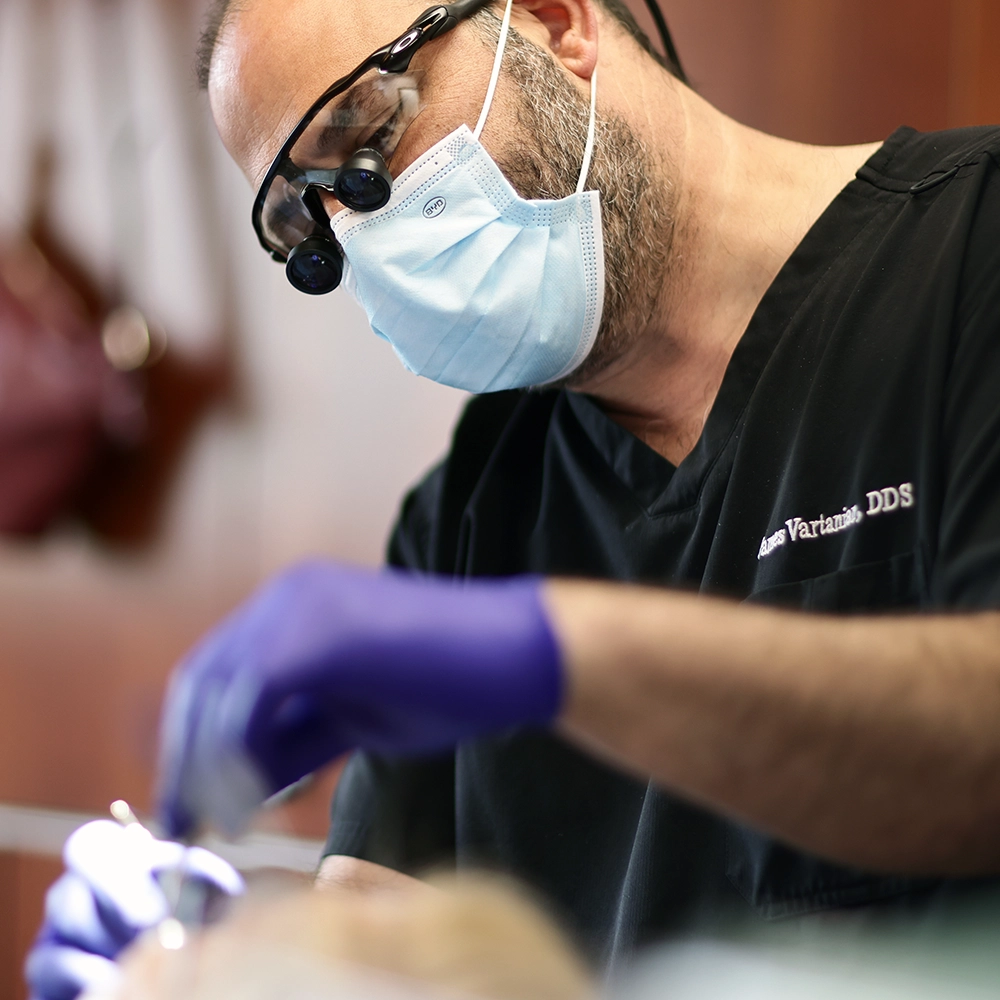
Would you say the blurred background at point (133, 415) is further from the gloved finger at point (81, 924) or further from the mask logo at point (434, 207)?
the gloved finger at point (81, 924)

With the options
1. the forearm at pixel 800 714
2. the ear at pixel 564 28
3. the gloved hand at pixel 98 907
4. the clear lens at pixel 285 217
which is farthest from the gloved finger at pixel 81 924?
the ear at pixel 564 28

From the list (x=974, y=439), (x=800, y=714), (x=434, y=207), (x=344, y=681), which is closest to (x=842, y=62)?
(x=434, y=207)

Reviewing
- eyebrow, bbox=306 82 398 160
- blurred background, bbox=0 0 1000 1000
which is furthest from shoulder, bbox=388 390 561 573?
blurred background, bbox=0 0 1000 1000

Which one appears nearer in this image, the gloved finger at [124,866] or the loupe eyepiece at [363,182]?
the gloved finger at [124,866]

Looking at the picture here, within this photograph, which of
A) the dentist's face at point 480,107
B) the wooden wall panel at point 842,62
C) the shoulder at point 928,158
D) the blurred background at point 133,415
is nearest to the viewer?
the shoulder at point 928,158

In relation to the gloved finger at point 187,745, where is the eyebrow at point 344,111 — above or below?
above

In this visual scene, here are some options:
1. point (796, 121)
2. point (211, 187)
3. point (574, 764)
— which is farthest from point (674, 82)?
point (211, 187)

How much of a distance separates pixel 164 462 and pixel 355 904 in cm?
169

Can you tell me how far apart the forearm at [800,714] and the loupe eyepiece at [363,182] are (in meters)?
0.61

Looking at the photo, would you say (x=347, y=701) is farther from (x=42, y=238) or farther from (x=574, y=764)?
(x=42, y=238)

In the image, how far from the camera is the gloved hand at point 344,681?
59 centimetres

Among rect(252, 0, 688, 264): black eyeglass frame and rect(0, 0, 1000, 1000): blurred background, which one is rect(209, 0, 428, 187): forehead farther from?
rect(0, 0, 1000, 1000): blurred background

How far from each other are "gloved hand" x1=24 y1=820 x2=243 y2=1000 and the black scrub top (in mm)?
320

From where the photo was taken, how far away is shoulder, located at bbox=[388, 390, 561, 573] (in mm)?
1370
